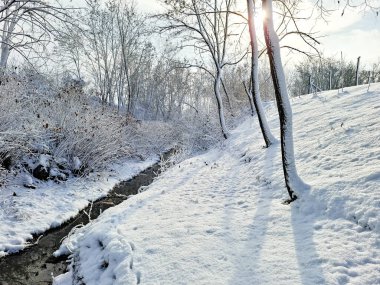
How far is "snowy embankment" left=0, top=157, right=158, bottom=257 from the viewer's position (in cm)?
657

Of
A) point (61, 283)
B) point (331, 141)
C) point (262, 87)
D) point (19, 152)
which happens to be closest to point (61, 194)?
point (19, 152)

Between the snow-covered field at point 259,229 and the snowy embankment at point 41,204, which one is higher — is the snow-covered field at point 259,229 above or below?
above

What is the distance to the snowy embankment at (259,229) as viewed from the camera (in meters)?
3.78

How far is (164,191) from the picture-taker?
808 centimetres

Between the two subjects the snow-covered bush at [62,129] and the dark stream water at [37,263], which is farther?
the snow-covered bush at [62,129]

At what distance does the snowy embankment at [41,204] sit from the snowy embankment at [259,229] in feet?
3.52

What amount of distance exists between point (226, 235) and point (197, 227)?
56cm

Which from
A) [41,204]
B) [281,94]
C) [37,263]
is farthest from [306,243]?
[41,204]

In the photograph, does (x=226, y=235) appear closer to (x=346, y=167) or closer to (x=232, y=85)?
(x=346, y=167)

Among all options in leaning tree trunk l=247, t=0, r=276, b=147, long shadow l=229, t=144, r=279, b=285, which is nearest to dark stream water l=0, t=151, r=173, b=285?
long shadow l=229, t=144, r=279, b=285

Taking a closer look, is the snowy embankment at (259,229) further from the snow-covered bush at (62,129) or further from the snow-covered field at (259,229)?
the snow-covered bush at (62,129)

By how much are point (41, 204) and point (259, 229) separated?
18.8 feet

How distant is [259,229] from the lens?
486 centimetres

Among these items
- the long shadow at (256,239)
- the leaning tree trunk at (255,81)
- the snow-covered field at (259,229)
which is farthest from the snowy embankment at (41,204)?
the leaning tree trunk at (255,81)
